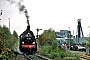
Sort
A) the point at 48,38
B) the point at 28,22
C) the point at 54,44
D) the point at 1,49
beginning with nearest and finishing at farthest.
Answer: the point at 1,49 < the point at 28,22 < the point at 54,44 < the point at 48,38

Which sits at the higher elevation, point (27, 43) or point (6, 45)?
point (27, 43)

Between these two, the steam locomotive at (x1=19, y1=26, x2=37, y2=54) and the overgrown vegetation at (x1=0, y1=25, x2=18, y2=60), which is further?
the steam locomotive at (x1=19, y1=26, x2=37, y2=54)

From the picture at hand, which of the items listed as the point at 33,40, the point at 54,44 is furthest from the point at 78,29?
the point at 33,40

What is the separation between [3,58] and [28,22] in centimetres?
1841

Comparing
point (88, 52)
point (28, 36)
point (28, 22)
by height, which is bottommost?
point (88, 52)

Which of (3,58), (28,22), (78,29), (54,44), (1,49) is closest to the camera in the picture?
(3,58)

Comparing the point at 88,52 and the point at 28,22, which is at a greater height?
the point at 28,22

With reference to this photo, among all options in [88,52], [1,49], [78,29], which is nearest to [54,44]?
[88,52]

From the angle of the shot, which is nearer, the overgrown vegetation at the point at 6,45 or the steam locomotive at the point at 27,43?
the overgrown vegetation at the point at 6,45

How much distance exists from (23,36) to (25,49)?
1890 mm

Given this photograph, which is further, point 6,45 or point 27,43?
point 6,45

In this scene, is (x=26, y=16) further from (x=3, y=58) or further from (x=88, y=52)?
(x=3, y=58)

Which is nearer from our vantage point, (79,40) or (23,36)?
(23,36)

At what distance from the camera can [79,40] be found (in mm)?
99250
